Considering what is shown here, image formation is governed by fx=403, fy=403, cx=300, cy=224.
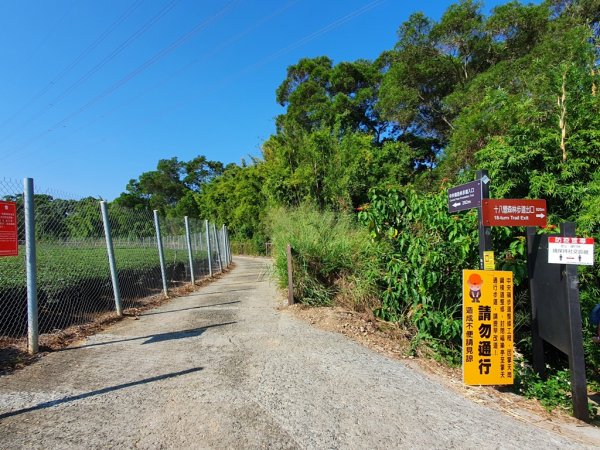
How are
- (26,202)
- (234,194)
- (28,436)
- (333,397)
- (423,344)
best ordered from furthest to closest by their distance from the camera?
1. (234,194)
2. (423,344)
3. (26,202)
4. (333,397)
5. (28,436)

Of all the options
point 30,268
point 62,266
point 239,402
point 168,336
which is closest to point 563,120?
point 239,402

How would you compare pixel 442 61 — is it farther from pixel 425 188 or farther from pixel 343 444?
pixel 343 444

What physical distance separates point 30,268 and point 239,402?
3.01 m

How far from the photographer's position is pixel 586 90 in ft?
26.7

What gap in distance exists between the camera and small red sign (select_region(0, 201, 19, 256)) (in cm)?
440

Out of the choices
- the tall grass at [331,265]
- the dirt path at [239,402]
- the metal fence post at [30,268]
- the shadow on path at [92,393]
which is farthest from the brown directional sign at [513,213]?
the metal fence post at [30,268]

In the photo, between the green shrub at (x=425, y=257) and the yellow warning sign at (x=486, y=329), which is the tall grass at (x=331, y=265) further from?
Result: the yellow warning sign at (x=486, y=329)

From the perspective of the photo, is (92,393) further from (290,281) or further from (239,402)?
(290,281)

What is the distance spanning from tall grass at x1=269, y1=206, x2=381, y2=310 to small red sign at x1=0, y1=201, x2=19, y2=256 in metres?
4.54

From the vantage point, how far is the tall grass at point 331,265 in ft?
21.9

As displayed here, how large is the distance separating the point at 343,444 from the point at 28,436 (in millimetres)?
2277

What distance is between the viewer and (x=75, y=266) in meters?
6.89

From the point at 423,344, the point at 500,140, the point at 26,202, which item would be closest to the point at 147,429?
the point at 26,202

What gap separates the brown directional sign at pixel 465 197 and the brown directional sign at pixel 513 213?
109 millimetres
